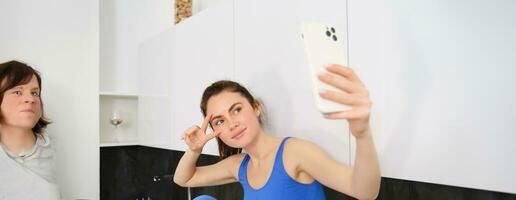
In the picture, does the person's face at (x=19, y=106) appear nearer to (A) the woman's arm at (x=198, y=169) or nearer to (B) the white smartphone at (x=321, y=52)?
(A) the woman's arm at (x=198, y=169)

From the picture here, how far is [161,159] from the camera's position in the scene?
6.48 ft

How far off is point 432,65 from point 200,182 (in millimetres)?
742

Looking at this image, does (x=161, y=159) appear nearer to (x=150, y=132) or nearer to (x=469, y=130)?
(x=150, y=132)

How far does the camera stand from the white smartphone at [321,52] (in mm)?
483

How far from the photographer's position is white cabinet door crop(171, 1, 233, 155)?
3.66ft

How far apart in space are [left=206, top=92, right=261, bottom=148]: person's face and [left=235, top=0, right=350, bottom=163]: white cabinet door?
84 millimetres

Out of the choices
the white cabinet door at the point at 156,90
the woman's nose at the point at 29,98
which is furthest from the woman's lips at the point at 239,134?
the woman's nose at the point at 29,98

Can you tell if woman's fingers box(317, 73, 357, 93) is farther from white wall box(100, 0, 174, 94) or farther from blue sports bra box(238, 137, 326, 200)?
white wall box(100, 0, 174, 94)

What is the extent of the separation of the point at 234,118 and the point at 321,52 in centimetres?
38

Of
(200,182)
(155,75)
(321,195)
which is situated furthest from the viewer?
(155,75)

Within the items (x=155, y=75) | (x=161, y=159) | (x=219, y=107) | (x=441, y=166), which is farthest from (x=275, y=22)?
(x=161, y=159)

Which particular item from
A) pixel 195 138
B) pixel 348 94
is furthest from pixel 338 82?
pixel 195 138

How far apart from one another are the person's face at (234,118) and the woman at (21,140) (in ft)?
3.11

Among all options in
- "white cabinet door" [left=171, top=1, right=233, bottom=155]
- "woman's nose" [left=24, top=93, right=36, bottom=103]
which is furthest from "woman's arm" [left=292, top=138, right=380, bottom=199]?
"woman's nose" [left=24, top=93, right=36, bottom=103]
